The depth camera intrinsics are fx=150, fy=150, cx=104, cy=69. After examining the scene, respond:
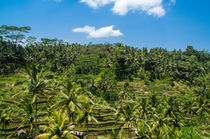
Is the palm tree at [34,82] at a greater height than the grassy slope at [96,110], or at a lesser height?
greater

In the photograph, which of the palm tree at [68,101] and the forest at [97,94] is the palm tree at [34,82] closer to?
the forest at [97,94]

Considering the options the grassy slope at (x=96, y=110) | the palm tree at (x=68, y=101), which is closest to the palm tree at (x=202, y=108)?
the grassy slope at (x=96, y=110)

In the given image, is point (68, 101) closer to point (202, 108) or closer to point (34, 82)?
point (34, 82)

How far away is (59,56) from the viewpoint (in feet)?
290

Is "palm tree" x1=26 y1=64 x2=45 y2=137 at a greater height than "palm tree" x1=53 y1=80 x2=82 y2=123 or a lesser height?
greater

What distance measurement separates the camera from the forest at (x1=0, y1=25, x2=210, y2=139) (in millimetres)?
20617

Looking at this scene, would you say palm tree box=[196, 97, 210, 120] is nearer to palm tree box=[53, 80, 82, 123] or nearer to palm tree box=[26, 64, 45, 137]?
palm tree box=[53, 80, 82, 123]

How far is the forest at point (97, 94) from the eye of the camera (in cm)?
2062

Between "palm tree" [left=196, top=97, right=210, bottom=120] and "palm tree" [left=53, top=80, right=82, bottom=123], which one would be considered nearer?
"palm tree" [left=53, top=80, right=82, bottom=123]

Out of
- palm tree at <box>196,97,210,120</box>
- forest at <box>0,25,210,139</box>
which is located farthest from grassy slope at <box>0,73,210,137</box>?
palm tree at <box>196,97,210,120</box>

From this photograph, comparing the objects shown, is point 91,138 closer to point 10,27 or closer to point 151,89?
point 151,89

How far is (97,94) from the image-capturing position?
66125 millimetres

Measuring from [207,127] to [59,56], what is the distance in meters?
77.1

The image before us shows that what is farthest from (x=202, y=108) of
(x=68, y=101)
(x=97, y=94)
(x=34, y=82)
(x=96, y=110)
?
(x=34, y=82)
